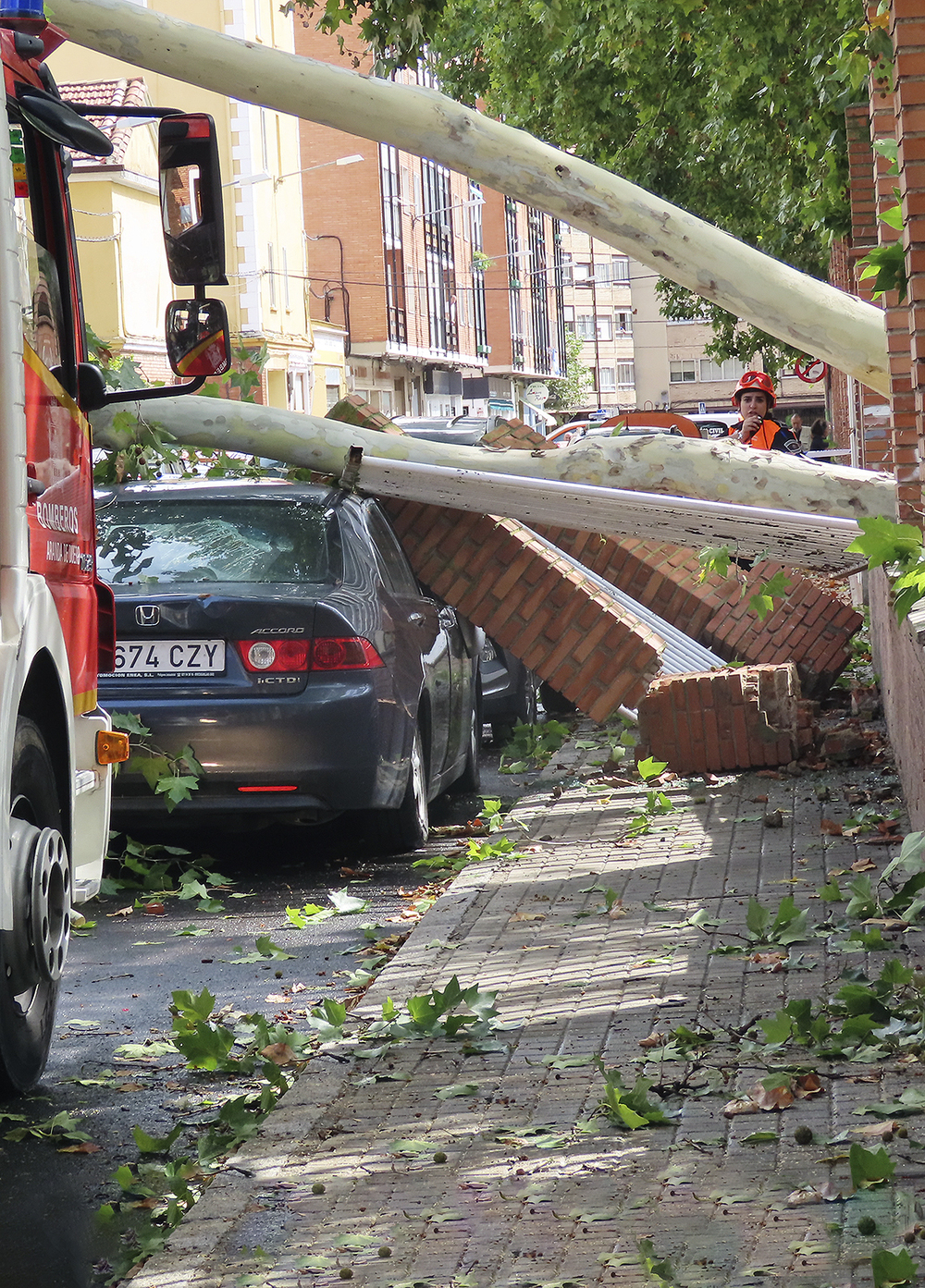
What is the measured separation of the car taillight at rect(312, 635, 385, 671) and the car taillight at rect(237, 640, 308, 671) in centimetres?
5

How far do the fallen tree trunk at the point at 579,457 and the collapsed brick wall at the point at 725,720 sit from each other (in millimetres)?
1279

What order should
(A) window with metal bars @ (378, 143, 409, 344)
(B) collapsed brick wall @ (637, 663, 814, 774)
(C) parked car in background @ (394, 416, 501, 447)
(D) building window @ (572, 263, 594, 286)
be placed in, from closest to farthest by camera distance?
(B) collapsed brick wall @ (637, 663, 814, 774)
(C) parked car in background @ (394, 416, 501, 447)
(A) window with metal bars @ (378, 143, 409, 344)
(D) building window @ (572, 263, 594, 286)

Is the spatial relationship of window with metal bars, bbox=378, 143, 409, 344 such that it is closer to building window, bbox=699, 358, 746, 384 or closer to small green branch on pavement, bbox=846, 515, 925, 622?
building window, bbox=699, 358, 746, 384

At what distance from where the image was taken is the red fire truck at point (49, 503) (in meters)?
4.19

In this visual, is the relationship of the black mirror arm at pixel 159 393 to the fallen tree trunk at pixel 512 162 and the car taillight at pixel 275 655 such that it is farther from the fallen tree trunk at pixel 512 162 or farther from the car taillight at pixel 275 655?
the fallen tree trunk at pixel 512 162

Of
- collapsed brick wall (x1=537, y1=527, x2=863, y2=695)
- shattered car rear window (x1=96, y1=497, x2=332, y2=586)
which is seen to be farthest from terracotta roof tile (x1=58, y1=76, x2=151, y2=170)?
shattered car rear window (x1=96, y1=497, x2=332, y2=586)

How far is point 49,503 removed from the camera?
15.9 ft

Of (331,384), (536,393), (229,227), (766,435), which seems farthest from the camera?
(536,393)

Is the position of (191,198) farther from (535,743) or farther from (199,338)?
(535,743)

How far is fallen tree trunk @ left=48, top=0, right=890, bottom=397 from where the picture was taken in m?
7.51

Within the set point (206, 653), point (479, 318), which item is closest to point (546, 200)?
point (206, 653)

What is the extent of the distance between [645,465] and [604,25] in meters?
7.82

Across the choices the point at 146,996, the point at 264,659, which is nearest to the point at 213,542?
the point at 264,659

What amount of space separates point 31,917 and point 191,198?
7.27ft
